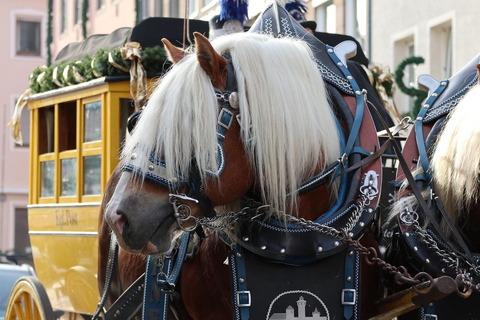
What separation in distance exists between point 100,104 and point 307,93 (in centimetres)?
236

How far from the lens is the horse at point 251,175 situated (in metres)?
3.11

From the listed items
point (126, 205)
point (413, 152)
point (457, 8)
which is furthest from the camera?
point (457, 8)

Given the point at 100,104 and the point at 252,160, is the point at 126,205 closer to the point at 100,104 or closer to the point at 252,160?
the point at 252,160

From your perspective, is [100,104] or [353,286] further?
[100,104]

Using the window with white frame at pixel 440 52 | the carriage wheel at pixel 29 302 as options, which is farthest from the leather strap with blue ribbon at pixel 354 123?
the window with white frame at pixel 440 52

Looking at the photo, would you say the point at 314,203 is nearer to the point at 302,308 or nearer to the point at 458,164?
the point at 302,308

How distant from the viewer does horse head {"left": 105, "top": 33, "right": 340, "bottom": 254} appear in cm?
310

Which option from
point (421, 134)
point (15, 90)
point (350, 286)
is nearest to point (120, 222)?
point (350, 286)

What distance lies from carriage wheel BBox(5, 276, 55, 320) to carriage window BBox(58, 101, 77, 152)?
38.8 inches

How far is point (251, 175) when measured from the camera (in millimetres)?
3227

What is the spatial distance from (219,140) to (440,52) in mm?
10339

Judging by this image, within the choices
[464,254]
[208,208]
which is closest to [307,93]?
[208,208]

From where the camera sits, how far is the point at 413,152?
355 centimetres

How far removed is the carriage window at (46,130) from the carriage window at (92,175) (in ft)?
2.50
